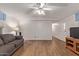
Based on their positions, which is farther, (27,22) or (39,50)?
(39,50)

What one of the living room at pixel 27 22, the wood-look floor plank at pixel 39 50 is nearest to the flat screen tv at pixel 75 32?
the living room at pixel 27 22

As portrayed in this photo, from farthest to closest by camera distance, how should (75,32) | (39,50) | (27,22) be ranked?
(75,32) → (39,50) → (27,22)

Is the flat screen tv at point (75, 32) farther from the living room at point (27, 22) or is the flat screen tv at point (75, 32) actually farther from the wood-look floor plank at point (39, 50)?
the wood-look floor plank at point (39, 50)

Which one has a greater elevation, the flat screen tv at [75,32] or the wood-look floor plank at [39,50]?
the flat screen tv at [75,32]

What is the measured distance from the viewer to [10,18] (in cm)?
299

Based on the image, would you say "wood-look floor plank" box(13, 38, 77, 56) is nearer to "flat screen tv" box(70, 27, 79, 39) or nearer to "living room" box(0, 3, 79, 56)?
"living room" box(0, 3, 79, 56)

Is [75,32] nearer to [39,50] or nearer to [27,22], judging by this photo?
[39,50]

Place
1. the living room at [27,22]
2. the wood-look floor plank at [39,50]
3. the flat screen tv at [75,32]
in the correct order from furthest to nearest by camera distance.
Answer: the flat screen tv at [75,32], the wood-look floor plank at [39,50], the living room at [27,22]

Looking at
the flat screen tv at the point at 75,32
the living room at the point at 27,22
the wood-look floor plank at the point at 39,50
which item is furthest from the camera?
the flat screen tv at the point at 75,32

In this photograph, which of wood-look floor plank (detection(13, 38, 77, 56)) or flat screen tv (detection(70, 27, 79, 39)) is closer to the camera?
wood-look floor plank (detection(13, 38, 77, 56))

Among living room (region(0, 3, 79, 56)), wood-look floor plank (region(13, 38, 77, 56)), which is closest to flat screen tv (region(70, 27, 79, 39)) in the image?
living room (region(0, 3, 79, 56))

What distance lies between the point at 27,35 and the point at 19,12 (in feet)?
2.44

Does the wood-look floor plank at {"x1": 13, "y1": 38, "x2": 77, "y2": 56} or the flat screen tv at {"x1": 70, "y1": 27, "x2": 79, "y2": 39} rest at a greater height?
the flat screen tv at {"x1": 70, "y1": 27, "x2": 79, "y2": 39}

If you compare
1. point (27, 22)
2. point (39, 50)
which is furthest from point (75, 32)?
point (27, 22)
